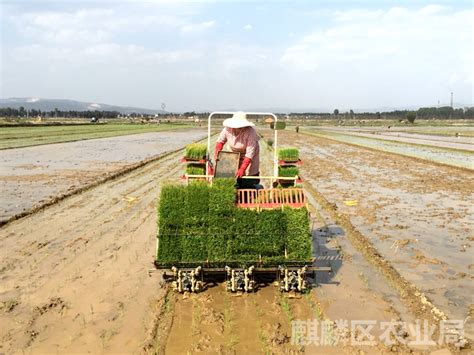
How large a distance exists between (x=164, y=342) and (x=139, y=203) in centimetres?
743

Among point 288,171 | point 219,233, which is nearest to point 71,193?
point 288,171

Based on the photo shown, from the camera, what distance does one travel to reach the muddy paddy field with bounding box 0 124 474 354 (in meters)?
4.62

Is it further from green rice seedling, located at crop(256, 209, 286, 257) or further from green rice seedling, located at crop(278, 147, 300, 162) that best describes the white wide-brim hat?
green rice seedling, located at crop(278, 147, 300, 162)

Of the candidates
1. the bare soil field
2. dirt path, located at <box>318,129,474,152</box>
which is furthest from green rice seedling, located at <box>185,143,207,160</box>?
dirt path, located at <box>318,129,474,152</box>

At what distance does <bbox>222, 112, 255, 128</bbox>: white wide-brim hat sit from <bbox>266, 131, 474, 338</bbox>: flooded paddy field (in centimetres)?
309

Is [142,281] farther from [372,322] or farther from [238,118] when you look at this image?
[372,322]

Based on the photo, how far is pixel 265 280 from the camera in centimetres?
621

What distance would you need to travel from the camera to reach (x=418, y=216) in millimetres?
10430

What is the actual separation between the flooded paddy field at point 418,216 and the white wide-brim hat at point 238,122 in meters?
3.09

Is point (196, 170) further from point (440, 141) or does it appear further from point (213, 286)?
point (440, 141)

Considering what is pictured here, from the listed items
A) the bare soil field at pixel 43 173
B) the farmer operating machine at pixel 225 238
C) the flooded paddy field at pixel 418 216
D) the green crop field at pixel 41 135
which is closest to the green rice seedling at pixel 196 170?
the farmer operating machine at pixel 225 238

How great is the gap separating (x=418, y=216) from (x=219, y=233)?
642 cm

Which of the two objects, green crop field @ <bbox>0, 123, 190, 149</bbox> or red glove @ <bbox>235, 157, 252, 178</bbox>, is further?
green crop field @ <bbox>0, 123, 190, 149</bbox>

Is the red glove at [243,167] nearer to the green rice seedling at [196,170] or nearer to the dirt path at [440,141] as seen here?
the green rice seedling at [196,170]
